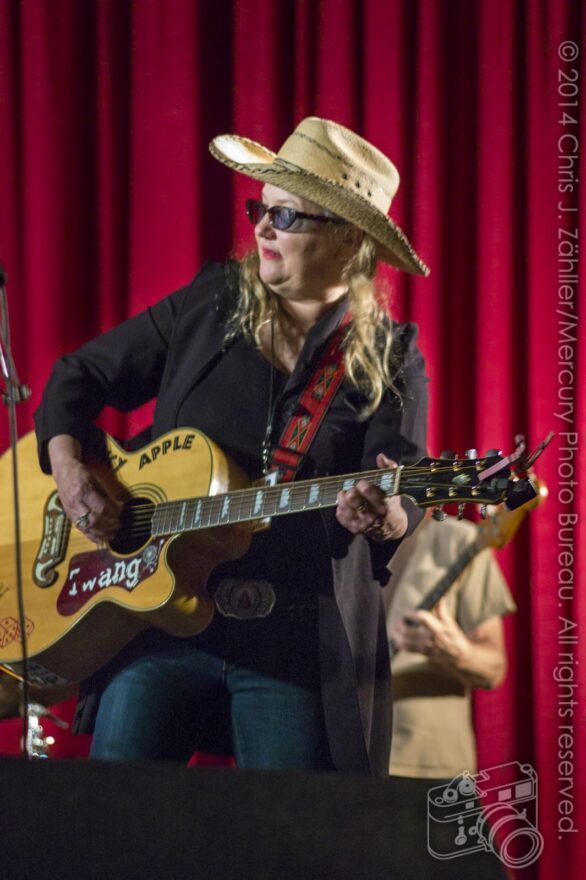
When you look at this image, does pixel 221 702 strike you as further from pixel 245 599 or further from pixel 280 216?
pixel 280 216

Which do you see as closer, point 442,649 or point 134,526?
point 134,526

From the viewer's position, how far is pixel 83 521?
247 centimetres

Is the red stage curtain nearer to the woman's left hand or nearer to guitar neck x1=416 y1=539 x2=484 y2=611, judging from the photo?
guitar neck x1=416 y1=539 x2=484 y2=611

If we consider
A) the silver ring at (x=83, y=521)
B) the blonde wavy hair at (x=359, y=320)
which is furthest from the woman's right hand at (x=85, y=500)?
the blonde wavy hair at (x=359, y=320)

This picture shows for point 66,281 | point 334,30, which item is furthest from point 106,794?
point 334,30

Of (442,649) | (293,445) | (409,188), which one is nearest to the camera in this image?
(293,445)

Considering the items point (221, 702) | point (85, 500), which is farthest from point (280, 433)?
point (221, 702)

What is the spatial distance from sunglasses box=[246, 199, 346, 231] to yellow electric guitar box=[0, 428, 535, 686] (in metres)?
0.50

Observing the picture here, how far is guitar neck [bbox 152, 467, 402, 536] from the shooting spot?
232 cm

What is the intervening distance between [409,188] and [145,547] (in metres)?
1.19

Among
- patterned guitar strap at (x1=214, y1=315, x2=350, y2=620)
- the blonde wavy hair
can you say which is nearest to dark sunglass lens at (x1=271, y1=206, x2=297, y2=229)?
the blonde wavy hair

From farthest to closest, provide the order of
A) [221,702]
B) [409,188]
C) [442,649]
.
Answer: [409,188] < [442,649] < [221,702]

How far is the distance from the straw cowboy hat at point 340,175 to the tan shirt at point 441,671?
2.30ft

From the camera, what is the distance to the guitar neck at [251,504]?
2.32 m
